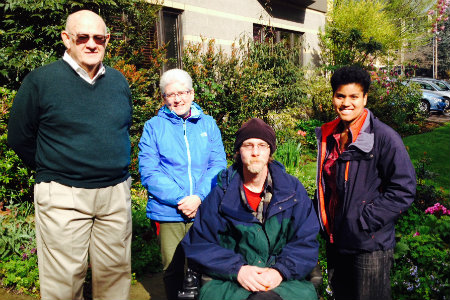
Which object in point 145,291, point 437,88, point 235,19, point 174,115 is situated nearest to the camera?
point 174,115

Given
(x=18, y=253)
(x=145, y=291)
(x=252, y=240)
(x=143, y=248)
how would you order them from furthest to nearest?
(x=143, y=248) < (x=18, y=253) < (x=145, y=291) < (x=252, y=240)

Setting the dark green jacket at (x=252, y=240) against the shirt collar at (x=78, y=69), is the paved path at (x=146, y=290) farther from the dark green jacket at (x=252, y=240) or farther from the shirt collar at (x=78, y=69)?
the shirt collar at (x=78, y=69)

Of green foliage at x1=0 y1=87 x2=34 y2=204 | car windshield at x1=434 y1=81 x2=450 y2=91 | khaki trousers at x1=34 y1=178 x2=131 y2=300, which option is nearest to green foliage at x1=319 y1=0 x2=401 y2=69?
car windshield at x1=434 y1=81 x2=450 y2=91

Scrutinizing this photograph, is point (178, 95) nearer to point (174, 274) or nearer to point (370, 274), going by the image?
point (174, 274)

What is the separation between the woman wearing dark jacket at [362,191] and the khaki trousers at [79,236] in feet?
4.94

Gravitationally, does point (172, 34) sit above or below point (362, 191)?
above

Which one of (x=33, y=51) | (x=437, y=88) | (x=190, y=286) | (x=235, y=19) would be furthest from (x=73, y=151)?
(x=437, y=88)

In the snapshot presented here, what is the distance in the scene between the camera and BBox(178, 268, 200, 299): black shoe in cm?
226

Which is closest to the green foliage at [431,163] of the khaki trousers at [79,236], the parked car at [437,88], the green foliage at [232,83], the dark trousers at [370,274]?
the dark trousers at [370,274]

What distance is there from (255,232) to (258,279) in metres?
0.28

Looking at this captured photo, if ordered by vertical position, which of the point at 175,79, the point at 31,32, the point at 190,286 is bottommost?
the point at 190,286

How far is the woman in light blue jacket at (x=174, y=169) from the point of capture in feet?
→ 8.94

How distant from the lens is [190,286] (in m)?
2.29

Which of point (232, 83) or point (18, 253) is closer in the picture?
point (18, 253)
